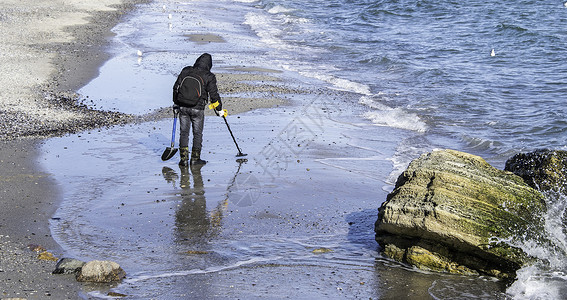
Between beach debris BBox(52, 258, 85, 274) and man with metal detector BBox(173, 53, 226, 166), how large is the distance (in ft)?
14.3

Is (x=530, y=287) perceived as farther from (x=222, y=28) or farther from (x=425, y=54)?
(x=222, y=28)

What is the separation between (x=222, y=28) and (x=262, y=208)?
80.8 ft

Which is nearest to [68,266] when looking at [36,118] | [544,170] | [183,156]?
[183,156]

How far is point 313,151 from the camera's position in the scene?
1184 cm

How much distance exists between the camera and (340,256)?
734 cm

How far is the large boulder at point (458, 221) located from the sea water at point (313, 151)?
7.8 inches

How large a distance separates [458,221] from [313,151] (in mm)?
5138

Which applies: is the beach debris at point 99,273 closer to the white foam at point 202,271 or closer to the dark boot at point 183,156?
the white foam at point 202,271

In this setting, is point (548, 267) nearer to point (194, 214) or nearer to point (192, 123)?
point (194, 214)

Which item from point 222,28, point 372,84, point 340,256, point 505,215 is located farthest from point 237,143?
point 222,28

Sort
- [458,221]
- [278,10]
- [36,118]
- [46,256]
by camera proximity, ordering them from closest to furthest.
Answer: [46,256] → [458,221] → [36,118] → [278,10]

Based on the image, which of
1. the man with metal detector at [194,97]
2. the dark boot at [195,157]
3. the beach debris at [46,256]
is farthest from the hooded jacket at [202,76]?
the beach debris at [46,256]

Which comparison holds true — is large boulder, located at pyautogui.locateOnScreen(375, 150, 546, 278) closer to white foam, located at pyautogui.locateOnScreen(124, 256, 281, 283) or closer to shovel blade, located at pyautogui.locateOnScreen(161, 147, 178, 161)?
white foam, located at pyautogui.locateOnScreen(124, 256, 281, 283)

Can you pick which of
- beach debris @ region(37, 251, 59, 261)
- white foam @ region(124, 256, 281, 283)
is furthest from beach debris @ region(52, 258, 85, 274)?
white foam @ region(124, 256, 281, 283)
